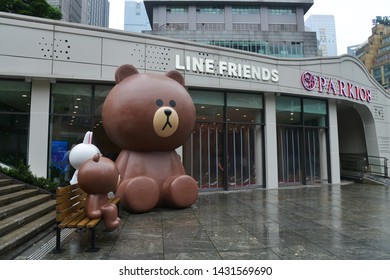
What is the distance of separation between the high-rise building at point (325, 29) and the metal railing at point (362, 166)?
111 m

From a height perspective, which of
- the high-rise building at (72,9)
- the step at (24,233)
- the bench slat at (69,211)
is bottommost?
the step at (24,233)

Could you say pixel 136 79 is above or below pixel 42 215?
above

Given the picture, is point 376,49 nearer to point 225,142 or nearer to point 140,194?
point 225,142

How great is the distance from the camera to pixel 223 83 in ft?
38.2

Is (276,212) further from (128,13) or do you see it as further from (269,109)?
(128,13)

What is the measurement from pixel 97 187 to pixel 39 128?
5931mm

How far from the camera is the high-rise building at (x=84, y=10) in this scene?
59.6 metres

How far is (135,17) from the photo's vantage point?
467ft

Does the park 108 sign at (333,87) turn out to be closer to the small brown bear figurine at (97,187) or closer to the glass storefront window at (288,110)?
the glass storefront window at (288,110)

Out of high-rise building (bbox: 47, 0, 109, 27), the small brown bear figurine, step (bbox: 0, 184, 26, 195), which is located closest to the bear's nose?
the small brown bear figurine

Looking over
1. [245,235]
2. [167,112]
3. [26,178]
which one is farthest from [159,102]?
[26,178]

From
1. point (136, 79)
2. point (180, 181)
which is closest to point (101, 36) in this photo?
point (136, 79)

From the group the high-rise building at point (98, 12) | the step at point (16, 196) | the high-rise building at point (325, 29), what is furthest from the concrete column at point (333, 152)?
the high-rise building at point (325, 29)

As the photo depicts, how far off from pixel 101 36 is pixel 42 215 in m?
6.44
